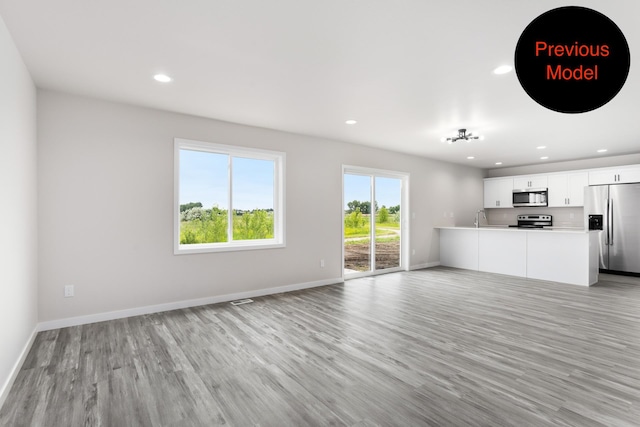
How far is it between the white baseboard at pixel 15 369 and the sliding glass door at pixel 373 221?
4266 millimetres

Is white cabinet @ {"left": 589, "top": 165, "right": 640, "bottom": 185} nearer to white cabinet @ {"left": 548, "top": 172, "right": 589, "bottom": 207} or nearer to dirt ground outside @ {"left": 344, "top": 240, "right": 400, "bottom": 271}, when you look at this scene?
white cabinet @ {"left": 548, "top": 172, "right": 589, "bottom": 207}

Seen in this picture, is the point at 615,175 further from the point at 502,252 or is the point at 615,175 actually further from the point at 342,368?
the point at 342,368

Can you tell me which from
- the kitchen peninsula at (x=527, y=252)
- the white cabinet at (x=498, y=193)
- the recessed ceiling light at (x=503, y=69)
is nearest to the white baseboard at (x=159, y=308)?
the kitchen peninsula at (x=527, y=252)

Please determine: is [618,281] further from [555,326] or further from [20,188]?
[20,188]

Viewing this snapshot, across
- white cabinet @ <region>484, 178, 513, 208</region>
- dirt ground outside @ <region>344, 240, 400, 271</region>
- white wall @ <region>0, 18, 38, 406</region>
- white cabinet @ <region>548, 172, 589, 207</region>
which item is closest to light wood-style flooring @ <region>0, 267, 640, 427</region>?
white wall @ <region>0, 18, 38, 406</region>

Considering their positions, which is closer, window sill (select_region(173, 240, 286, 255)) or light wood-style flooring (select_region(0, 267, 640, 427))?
light wood-style flooring (select_region(0, 267, 640, 427))

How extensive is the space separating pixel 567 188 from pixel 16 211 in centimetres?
953

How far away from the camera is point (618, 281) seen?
582 centimetres

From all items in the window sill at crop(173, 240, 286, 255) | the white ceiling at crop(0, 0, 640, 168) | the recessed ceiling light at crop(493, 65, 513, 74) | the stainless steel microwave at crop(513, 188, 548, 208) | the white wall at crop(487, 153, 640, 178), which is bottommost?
the window sill at crop(173, 240, 286, 255)

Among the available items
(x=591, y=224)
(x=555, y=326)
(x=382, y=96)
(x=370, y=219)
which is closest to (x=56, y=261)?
(x=382, y=96)

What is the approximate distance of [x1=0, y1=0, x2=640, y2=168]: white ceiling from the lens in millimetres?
2018

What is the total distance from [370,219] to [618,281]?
15.3 ft

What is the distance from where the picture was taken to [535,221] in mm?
8125

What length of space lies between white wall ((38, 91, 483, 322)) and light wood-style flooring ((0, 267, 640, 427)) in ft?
1.35
